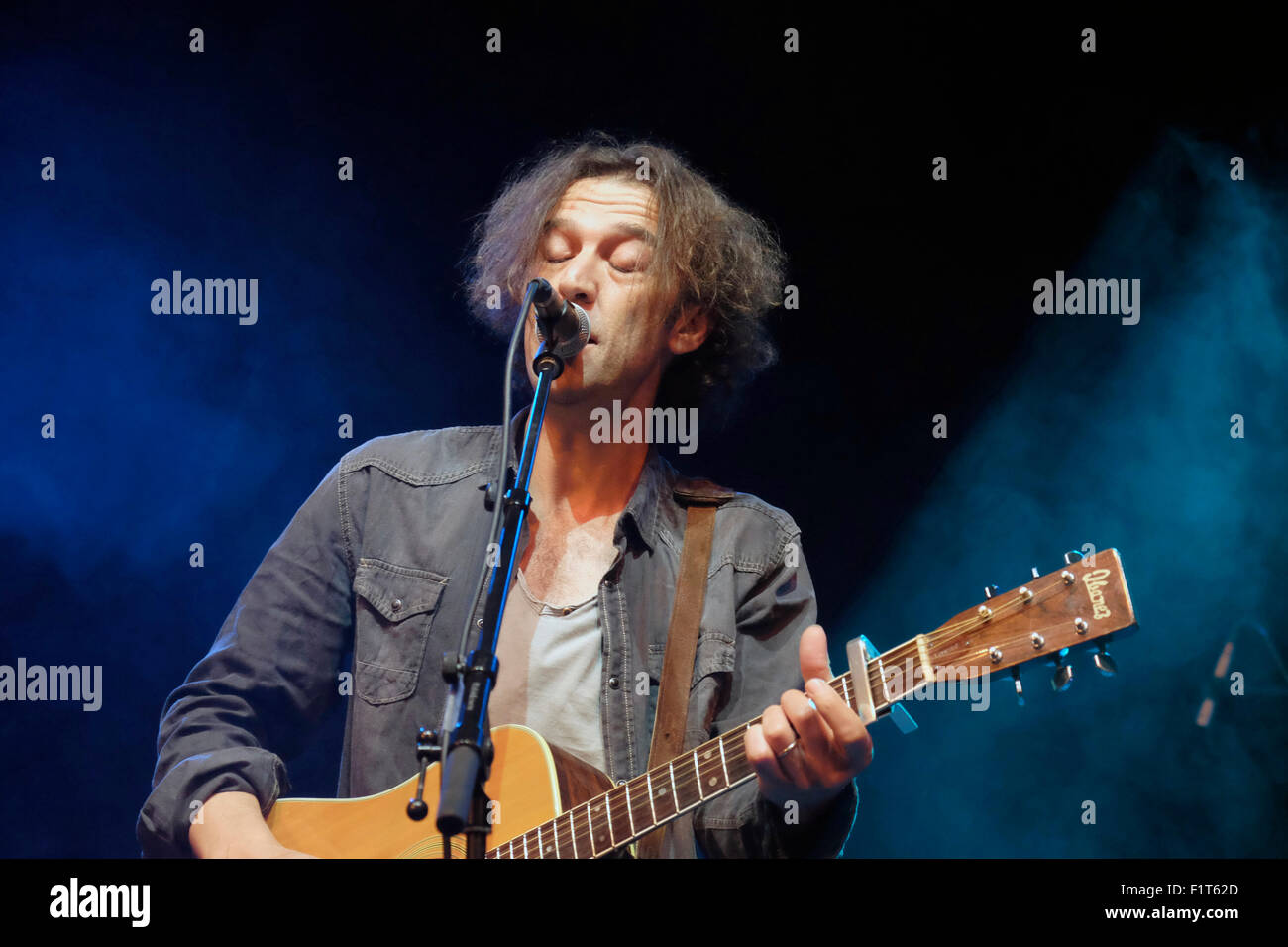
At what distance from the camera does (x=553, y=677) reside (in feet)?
8.90

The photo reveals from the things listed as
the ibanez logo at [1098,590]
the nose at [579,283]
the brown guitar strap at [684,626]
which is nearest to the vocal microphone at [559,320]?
the nose at [579,283]

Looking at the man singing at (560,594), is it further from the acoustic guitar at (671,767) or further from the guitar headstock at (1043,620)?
the guitar headstock at (1043,620)

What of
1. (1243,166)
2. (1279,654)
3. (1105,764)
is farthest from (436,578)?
(1243,166)

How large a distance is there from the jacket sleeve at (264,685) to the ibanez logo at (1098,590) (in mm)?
1911

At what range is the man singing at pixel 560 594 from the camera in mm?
2592

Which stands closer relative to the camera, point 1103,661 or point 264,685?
point 1103,661

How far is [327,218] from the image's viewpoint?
12.0 ft

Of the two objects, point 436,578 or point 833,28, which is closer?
point 436,578

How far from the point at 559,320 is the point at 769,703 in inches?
46.4

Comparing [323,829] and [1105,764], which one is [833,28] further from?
[323,829]

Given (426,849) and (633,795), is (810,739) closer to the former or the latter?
(633,795)

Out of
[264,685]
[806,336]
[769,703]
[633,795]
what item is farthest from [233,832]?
[806,336]

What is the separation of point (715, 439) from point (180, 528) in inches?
72.9

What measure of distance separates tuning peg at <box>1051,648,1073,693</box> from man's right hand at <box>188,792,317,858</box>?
1700 millimetres
